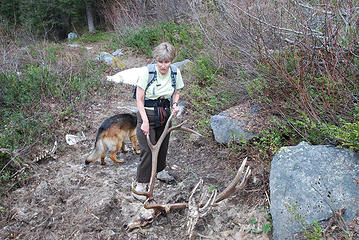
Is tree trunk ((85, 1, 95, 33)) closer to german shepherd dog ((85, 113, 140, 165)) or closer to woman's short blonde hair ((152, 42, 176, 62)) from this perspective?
german shepherd dog ((85, 113, 140, 165))

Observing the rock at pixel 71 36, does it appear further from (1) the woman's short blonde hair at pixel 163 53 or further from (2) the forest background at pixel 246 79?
(1) the woman's short blonde hair at pixel 163 53

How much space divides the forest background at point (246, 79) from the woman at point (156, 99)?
129cm

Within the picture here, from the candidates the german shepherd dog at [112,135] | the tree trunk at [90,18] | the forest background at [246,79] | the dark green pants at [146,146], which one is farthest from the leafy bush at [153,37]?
the tree trunk at [90,18]

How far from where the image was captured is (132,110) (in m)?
6.79

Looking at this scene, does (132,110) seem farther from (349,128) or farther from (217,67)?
(349,128)

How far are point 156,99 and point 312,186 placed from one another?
193 cm

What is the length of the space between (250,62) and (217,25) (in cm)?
201

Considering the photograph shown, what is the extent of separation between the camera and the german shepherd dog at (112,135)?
4.75 m

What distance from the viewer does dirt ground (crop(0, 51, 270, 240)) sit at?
131 inches

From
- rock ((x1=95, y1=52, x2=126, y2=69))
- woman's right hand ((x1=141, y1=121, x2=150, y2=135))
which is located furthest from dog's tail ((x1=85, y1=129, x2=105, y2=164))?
rock ((x1=95, y1=52, x2=126, y2=69))

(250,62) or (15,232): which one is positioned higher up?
(250,62)

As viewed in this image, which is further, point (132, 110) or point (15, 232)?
point (132, 110)

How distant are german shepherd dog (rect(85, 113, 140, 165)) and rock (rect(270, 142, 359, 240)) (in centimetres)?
270

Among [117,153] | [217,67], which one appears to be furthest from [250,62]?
[117,153]
